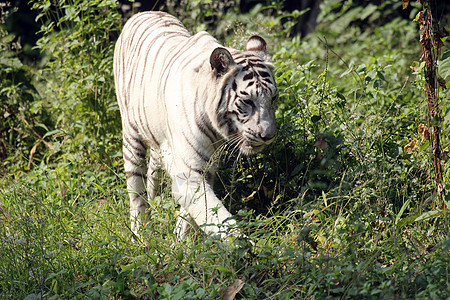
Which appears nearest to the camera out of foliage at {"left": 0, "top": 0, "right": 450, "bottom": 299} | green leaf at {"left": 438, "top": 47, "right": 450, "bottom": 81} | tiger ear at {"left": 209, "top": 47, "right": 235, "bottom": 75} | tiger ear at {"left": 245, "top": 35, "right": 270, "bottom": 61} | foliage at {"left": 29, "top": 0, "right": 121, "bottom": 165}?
foliage at {"left": 0, "top": 0, "right": 450, "bottom": 299}

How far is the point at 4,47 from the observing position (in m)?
5.28

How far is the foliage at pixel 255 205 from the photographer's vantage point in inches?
101

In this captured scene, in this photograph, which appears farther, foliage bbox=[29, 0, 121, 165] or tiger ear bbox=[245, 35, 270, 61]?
foliage bbox=[29, 0, 121, 165]

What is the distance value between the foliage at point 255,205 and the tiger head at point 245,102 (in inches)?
7.4

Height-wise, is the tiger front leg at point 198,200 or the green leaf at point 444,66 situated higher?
the green leaf at point 444,66

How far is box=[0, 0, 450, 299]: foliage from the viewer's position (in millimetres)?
2562

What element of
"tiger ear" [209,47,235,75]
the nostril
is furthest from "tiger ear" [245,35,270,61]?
the nostril

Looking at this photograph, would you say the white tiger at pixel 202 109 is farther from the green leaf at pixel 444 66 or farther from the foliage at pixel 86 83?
the foliage at pixel 86 83

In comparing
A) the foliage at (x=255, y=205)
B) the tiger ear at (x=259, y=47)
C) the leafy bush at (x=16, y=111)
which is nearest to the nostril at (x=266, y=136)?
the foliage at (x=255, y=205)

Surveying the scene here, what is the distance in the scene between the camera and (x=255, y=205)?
3795 mm

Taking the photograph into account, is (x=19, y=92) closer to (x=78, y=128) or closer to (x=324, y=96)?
(x=78, y=128)

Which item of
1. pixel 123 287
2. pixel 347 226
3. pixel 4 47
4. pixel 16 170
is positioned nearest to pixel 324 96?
pixel 347 226

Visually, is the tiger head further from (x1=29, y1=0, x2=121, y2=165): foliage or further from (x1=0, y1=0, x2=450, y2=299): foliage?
(x1=29, y1=0, x2=121, y2=165): foliage

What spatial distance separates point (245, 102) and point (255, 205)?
3.04 feet
